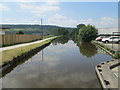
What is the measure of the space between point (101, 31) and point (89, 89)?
2126 inches

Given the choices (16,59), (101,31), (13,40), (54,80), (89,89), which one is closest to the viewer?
(89,89)

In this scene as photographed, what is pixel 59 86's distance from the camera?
7.10 metres

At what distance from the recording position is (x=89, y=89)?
6789mm

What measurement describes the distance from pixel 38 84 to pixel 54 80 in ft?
3.27

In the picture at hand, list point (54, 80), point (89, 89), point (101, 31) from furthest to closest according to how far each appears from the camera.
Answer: point (101, 31), point (54, 80), point (89, 89)

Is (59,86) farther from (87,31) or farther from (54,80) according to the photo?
(87,31)

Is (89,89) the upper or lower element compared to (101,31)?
lower

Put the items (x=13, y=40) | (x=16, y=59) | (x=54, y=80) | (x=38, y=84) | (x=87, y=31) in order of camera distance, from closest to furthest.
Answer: (x=38, y=84)
(x=54, y=80)
(x=16, y=59)
(x=13, y=40)
(x=87, y=31)

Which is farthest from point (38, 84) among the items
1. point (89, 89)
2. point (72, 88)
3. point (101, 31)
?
point (101, 31)

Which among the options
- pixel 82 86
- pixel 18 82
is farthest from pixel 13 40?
pixel 82 86

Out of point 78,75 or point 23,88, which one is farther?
point 78,75

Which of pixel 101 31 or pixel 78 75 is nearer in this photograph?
pixel 78 75

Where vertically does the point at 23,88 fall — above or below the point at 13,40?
below

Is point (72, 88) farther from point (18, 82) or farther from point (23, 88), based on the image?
point (18, 82)
